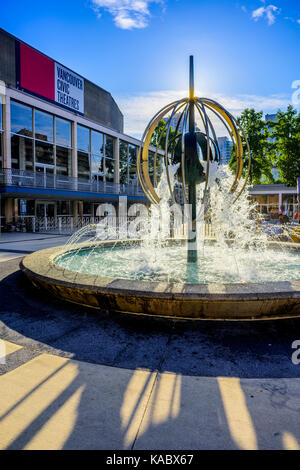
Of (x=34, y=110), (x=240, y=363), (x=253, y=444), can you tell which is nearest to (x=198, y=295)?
(x=240, y=363)

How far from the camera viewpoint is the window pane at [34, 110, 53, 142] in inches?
997

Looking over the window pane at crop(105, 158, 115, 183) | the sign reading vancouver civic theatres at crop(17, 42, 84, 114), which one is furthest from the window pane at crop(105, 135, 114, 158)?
the sign reading vancouver civic theatres at crop(17, 42, 84, 114)

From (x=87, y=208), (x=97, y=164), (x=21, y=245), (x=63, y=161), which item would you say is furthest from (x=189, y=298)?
(x=97, y=164)

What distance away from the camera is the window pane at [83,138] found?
98.1 feet

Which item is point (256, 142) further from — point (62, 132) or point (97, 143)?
point (62, 132)

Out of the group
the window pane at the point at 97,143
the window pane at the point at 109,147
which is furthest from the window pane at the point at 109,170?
the window pane at the point at 97,143

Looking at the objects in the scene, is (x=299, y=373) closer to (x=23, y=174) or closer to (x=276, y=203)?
(x=23, y=174)

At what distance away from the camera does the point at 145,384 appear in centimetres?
288

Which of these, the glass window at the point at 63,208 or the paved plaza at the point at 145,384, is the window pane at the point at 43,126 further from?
the paved plaza at the point at 145,384

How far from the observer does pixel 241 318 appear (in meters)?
4.24

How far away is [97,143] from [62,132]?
17.2ft

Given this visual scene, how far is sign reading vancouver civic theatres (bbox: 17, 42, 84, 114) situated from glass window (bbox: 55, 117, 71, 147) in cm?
217

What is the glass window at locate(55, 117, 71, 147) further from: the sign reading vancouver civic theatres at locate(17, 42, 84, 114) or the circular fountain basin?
the circular fountain basin

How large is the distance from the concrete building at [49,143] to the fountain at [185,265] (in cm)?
1517
